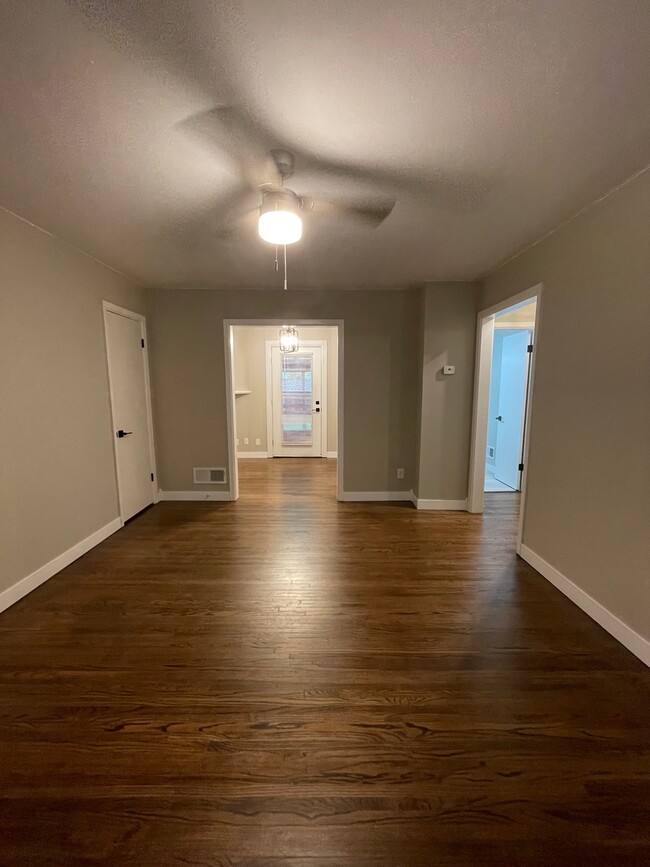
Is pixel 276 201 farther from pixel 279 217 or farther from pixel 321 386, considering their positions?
pixel 321 386

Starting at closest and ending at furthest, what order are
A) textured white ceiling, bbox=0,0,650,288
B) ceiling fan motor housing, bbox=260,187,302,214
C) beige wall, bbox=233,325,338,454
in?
textured white ceiling, bbox=0,0,650,288, ceiling fan motor housing, bbox=260,187,302,214, beige wall, bbox=233,325,338,454

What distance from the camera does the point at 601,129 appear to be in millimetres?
1477

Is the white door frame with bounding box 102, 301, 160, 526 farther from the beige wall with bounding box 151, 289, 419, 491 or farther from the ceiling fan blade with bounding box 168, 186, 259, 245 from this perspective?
the ceiling fan blade with bounding box 168, 186, 259, 245

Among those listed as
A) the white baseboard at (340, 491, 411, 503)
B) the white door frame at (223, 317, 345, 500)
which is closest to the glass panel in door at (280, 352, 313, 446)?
the white door frame at (223, 317, 345, 500)

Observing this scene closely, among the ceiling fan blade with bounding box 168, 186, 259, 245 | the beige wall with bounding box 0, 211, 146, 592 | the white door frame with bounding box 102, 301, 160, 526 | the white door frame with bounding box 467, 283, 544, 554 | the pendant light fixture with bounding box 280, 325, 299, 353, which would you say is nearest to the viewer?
the ceiling fan blade with bounding box 168, 186, 259, 245

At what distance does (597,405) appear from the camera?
2.10 m

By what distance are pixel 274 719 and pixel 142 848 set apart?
538mm

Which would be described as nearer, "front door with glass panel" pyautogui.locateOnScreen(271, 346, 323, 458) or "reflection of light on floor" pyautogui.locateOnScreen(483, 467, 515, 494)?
"reflection of light on floor" pyautogui.locateOnScreen(483, 467, 515, 494)

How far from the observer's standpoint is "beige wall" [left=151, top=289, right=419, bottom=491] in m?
4.04

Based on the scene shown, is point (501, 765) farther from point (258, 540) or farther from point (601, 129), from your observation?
point (601, 129)

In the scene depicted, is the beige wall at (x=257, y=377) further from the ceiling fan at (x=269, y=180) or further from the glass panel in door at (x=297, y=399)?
the ceiling fan at (x=269, y=180)

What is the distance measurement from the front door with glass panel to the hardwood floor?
13.8ft

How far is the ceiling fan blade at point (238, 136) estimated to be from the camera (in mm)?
1430

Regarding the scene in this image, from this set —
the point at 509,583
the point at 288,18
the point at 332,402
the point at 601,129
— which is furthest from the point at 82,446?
the point at 332,402
